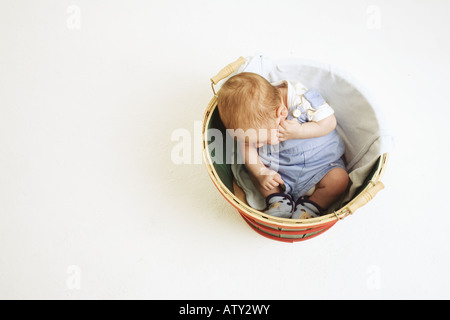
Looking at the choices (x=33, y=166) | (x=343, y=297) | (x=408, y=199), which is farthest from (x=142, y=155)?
(x=408, y=199)

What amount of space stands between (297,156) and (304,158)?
0.02 metres

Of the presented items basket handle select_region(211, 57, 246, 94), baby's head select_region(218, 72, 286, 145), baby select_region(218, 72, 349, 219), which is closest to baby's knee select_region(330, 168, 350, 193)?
baby select_region(218, 72, 349, 219)

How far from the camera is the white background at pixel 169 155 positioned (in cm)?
117

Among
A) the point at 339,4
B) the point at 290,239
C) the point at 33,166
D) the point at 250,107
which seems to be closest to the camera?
the point at 250,107

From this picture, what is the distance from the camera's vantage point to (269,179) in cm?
109

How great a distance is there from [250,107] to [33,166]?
0.89 meters

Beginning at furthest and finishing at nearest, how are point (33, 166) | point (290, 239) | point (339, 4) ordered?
point (339, 4) → point (33, 166) → point (290, 239)

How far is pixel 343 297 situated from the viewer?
3.71 ft

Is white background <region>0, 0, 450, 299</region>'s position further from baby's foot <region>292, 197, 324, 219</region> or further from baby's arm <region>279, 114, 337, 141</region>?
baby's arm <region>279, 114, 337, 141</region>

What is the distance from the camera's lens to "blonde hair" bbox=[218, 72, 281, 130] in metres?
0.94

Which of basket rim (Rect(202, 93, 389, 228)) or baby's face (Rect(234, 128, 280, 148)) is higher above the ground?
baby's face (Rect(234, 128, 280, 148))

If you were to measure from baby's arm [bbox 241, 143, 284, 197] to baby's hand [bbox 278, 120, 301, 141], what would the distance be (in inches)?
3.7
